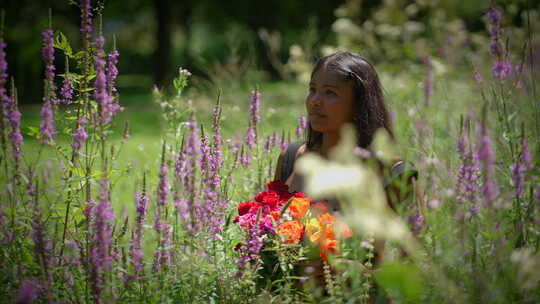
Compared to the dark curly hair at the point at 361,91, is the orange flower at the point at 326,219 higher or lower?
lower

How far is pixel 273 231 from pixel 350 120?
978 mm

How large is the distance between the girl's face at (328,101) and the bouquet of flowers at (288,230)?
614 mm

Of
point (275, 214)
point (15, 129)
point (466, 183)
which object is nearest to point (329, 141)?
point (275, 214)

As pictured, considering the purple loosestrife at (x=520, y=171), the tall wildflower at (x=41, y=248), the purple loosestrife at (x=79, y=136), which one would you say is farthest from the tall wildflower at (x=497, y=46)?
the tall wildflower at (x=41, y=248)

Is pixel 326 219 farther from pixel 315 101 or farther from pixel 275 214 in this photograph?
pixel 315 101

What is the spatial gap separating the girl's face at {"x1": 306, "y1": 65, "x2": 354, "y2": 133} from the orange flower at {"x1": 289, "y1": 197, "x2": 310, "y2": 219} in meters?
0.65

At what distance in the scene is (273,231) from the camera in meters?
2.39

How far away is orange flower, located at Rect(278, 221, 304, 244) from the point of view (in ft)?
7.70

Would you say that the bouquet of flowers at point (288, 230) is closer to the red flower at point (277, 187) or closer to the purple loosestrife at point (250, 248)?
the purple loosestrife at point (250, 248)

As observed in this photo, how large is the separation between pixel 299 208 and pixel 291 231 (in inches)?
5.0

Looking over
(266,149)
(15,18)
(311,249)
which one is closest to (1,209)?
(311,249)

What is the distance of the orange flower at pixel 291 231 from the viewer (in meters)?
2.35

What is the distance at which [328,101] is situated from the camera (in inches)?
116

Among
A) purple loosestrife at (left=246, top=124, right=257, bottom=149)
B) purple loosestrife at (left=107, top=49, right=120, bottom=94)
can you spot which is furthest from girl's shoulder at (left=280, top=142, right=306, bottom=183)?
purple loosestrife at (left=107, top=49, right=120, bottom=94)
